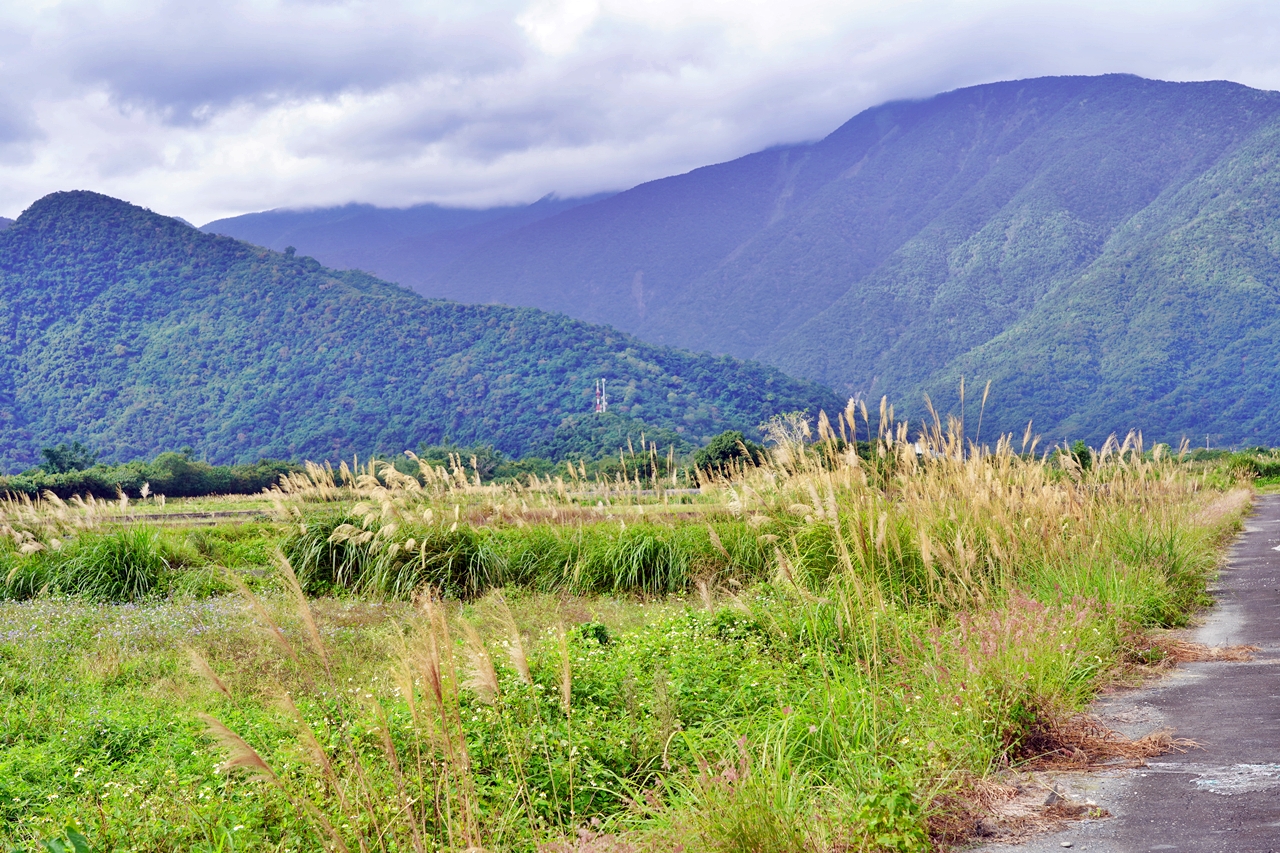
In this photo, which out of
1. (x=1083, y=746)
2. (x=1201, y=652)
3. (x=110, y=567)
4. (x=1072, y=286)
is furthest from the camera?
(x=1072, y=286)

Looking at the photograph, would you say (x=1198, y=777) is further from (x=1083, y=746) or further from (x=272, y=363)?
(x=272, y=363)

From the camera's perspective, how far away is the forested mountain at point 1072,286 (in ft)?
332

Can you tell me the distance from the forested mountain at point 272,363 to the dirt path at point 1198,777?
5739 cm

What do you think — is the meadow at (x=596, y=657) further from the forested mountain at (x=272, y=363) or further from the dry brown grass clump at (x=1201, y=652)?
the forested mountain at (x=272, y=363)

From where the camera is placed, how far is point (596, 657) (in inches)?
255

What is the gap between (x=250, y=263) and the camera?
99.8m

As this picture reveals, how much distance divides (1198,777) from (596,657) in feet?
11.2

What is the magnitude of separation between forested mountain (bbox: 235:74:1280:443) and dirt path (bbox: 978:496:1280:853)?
236ft

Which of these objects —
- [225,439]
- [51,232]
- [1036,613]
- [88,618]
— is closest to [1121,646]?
[1036,613]

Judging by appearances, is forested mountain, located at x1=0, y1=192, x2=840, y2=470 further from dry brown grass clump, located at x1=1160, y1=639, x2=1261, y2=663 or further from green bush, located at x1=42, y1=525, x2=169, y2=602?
dry brown grass clump, located at x1=1160, y1=639, x2=1261, y2=663

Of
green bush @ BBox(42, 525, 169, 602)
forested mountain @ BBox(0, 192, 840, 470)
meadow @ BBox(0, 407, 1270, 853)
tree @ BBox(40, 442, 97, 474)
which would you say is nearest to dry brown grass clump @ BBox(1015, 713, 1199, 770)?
meadow @ BBox(0, 407, 1270, 853)

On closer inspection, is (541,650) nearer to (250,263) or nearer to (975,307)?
(250,263)

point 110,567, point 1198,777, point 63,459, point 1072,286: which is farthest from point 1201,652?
point 1072,286

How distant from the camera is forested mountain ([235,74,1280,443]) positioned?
332 feet
